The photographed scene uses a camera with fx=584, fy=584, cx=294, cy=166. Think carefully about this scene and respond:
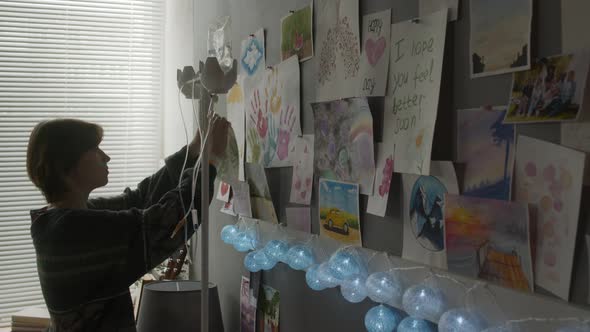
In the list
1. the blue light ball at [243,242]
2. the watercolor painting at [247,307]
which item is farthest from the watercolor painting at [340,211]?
the watercolor painting at [247,307]


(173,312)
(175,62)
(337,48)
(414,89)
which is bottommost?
(173,312)

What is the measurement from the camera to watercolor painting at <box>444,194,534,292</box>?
82 cm

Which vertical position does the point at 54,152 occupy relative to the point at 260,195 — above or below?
above

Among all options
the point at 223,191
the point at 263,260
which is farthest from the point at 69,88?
the point at 263,260

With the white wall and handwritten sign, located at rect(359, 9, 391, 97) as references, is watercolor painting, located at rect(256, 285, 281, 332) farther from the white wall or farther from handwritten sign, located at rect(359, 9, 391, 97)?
the white wall

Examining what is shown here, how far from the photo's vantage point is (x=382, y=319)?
1049mm

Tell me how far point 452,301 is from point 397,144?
0.94ft

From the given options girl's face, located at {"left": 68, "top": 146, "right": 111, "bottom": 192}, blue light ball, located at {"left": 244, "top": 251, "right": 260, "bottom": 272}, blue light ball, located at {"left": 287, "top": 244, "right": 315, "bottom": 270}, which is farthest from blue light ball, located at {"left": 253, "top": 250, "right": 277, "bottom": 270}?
girl's face, located at {"left": 68, "top": 146, "right": 111, "bottom": 192}

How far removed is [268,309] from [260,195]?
0.31 meters

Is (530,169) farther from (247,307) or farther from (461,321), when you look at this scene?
(247,307)

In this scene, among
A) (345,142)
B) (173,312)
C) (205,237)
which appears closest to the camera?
(345,142)

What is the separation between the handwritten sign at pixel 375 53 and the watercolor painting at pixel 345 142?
0.12 feet

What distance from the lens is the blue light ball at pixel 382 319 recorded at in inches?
41.1

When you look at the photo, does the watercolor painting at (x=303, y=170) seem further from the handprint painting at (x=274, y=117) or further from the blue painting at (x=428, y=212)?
the blue painting at (x=428, y=212)
